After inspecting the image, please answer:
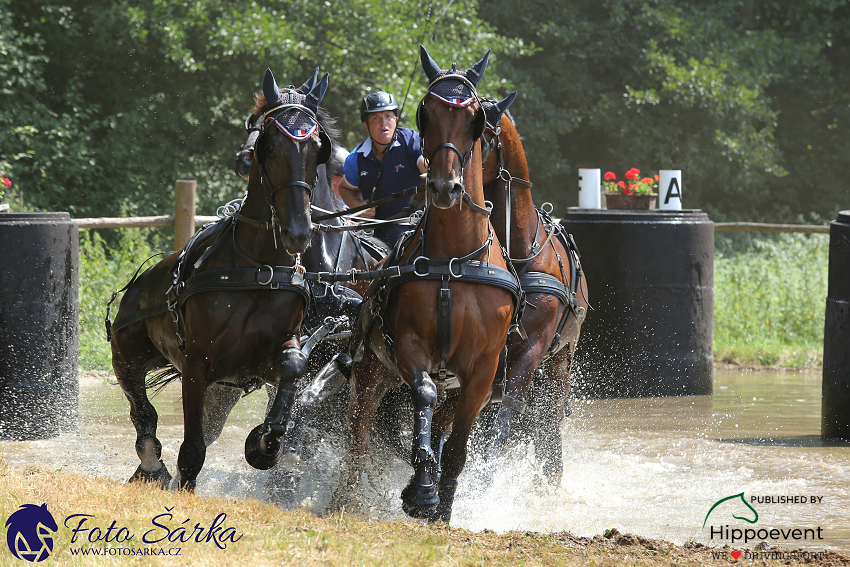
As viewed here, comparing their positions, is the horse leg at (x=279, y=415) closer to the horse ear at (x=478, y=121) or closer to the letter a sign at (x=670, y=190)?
the horse ear at (x=478, y=121)

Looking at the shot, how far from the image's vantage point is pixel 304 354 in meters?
4.14

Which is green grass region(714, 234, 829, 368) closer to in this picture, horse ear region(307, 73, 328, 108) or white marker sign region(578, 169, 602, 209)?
white marker sign region(578, 169, 602, 209)

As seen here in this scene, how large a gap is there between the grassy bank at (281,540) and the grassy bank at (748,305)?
498 cm

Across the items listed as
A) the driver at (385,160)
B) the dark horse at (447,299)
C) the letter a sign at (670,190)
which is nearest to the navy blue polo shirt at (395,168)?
the driver at (385,160)

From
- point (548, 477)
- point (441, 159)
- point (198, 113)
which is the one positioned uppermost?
point (198, 113)

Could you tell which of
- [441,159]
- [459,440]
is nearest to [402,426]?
[459,440]

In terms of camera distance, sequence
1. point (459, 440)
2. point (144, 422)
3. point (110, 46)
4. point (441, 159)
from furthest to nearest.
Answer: point (110, 46), point (144, 422), point (459, 440), point (441, 159)

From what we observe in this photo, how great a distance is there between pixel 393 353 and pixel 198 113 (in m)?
10.8

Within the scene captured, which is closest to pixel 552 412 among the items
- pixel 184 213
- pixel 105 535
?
pixel 105 535

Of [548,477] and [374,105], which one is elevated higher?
[374,105]

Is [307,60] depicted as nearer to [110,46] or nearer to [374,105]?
[110,46]

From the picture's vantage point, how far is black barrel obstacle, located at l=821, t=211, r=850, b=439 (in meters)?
6.21

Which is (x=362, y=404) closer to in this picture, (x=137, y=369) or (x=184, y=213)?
(x=137, y=369)

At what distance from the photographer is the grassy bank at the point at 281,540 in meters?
3.23
